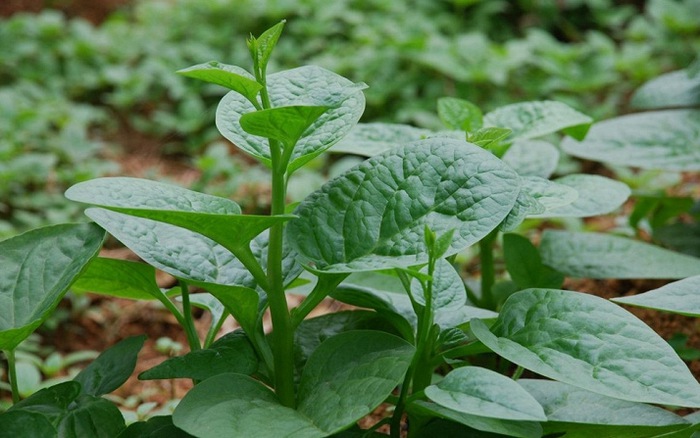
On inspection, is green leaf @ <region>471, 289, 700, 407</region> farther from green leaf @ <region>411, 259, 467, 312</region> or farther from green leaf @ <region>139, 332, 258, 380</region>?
green leaf @ <region>139, 332, 258, 380</region>

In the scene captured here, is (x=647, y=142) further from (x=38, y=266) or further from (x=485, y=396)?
(x=38, y=266)

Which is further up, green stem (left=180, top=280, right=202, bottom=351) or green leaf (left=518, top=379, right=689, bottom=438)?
green stem (left=180, top=280, right=202, bottom=351)

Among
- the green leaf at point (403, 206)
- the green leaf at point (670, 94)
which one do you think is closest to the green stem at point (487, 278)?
the green leaf at point (403, 206)

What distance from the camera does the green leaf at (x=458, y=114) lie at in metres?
1.22

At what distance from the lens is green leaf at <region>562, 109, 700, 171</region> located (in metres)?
1.46

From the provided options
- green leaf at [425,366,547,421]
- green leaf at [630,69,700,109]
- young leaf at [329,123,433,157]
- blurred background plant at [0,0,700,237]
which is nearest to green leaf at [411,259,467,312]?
green leaf at [425,366,547,421]

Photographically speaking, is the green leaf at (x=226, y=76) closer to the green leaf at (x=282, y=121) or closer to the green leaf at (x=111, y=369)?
the green leaf at (x=282, y=121)

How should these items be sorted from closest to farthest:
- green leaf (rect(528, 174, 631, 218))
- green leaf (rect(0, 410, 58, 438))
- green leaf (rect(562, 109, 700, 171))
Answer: green leaf (rect(0, 410, 58, 438)) → green leaf (rect(528, 174, 631, 218)) → green leaf (rect(562, 109, 700, 171))

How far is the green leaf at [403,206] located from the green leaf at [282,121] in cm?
12

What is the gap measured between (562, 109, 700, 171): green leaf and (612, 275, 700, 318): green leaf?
55cm

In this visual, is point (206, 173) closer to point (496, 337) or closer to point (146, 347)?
point (146, 347)

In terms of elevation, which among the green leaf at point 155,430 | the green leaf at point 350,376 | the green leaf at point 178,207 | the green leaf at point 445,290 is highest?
the green leaf at point 178,207

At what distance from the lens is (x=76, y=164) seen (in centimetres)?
→ 234

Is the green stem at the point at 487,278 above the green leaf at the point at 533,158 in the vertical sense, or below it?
below
